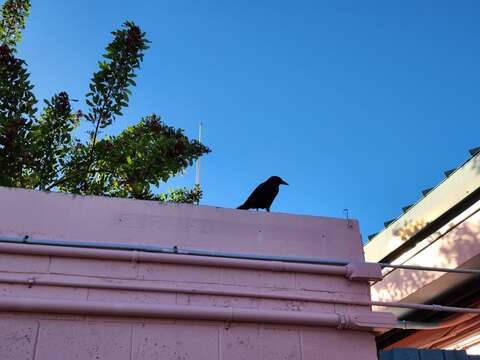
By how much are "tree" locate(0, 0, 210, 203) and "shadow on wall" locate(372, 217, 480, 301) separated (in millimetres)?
2147

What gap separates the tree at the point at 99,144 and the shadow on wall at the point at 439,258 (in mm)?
2147

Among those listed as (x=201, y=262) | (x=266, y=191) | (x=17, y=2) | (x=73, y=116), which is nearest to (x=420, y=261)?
(x=266, y=191)

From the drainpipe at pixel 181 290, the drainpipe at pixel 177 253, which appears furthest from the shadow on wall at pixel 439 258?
the drainpipe at pixel 177 253

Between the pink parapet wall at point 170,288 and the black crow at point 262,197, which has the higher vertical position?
the black crow at point 262,197

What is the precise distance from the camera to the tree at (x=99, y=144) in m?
4.86

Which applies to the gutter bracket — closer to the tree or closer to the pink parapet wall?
the pink parapet wall

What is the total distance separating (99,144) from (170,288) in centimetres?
263

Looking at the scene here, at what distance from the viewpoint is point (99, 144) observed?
519cm

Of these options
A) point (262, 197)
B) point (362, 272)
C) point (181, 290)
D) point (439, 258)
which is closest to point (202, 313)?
Result: point (181, 290)

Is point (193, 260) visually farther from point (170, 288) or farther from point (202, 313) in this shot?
point (202, 313)

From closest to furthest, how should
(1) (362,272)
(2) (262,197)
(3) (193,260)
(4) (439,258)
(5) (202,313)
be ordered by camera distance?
(5) (202,313)
(3) (193,260)
(1) (362,272)
(4) (439,258)
(2) (262,197)

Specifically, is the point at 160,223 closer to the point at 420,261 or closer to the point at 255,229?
the point at 255,229

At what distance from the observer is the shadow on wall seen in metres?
3.96

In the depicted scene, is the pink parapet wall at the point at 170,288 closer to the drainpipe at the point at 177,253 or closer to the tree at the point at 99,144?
the drainpipe at the point at 177,253
